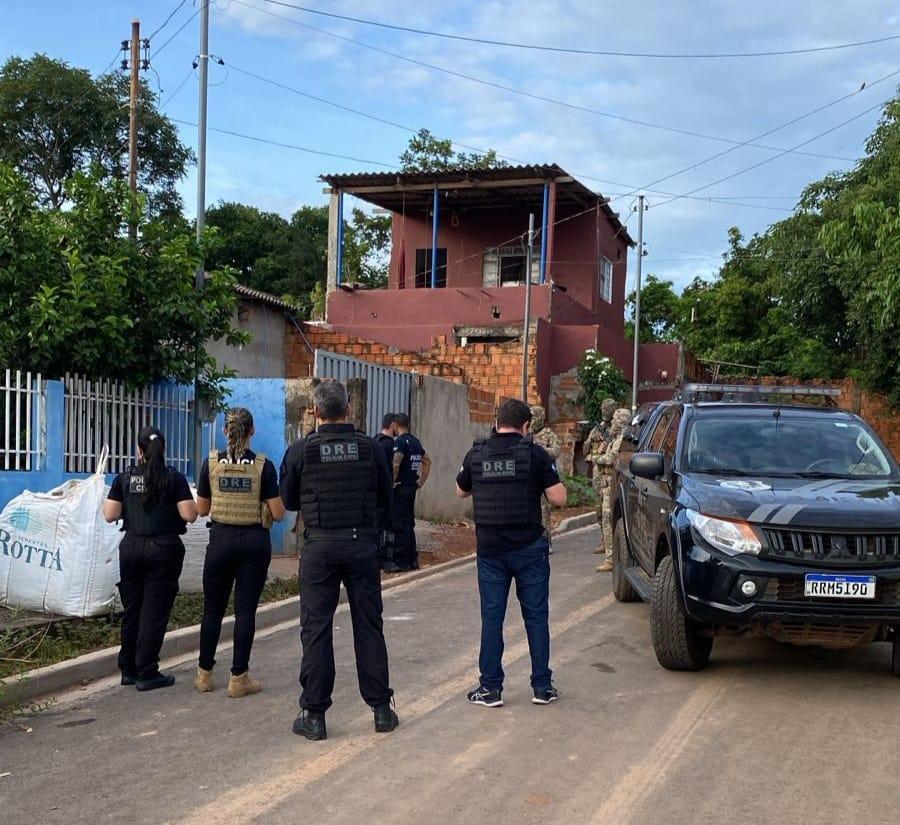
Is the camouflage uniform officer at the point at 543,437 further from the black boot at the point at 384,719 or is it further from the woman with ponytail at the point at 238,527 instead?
the black boot at the point at 384,719

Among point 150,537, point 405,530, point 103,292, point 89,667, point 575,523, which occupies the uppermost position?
point 103,292

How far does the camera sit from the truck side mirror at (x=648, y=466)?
6.82 metres

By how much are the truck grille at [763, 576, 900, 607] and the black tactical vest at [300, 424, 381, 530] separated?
2.34 m

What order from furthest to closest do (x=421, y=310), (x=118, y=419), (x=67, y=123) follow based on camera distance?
(x=67, y=123), (x=421, y=310), (x=118, y=419)

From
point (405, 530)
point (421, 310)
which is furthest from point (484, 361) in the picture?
point (405, 530)

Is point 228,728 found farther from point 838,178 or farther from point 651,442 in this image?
point 838,178

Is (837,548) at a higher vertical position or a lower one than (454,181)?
lower

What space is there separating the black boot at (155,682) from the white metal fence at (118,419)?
146 inches

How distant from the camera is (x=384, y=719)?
17.6 feet

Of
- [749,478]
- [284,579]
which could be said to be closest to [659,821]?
[749,478]

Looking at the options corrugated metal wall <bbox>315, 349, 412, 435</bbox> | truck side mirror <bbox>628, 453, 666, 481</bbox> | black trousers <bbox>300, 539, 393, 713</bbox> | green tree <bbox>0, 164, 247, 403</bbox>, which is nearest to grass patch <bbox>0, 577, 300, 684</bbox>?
black trousers <bbox>300, 539, 393, 713</bbox>

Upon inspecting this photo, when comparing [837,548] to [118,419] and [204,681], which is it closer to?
[204,681]

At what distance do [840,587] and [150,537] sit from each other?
165 inches

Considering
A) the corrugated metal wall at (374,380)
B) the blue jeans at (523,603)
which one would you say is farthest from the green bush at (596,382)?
the blue jeans at (523,603)
